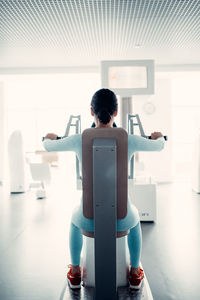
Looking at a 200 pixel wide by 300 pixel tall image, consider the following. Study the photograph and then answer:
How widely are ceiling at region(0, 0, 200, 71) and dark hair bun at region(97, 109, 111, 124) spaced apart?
216 cm

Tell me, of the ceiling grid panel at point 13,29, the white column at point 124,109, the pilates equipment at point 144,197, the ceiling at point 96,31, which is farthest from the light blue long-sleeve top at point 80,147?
the white column at point 124,109

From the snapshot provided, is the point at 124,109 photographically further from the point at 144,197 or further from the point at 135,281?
the point at 135,281

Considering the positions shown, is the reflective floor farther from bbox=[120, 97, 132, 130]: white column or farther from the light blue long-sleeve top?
bbox=[120, 97, 132, 130]: white column

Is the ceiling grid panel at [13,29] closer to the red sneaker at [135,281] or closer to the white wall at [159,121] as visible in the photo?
the white wall at [159,121]

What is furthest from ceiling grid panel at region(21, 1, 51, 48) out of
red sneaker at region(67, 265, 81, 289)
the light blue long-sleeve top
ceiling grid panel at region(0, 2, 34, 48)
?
red sneaker at region(67, 265, 81, 289)

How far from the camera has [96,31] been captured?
4.02 m

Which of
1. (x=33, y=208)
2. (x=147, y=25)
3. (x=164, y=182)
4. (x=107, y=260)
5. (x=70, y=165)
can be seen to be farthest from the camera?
(x=70, y=165)

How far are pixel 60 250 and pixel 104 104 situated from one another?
1.83m

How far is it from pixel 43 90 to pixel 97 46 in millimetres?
5203

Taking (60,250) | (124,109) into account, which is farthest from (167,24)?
(60,250)

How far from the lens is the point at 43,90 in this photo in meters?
9.48

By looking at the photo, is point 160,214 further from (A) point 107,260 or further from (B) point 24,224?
(A) point 107,260

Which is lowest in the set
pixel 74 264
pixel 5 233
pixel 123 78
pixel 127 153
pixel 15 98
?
pixel 5 233

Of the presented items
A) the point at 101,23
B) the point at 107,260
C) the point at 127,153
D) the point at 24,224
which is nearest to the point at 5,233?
the point at 24,224
